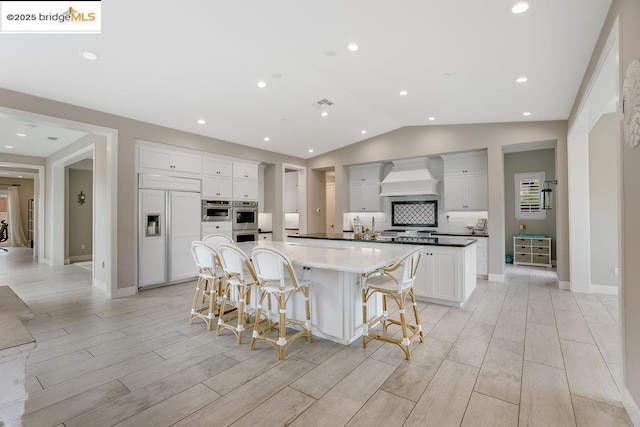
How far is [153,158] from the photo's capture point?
504 centimetres

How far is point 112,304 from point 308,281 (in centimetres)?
308

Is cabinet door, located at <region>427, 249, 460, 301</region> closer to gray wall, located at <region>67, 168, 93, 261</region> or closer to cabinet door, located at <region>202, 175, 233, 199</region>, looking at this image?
cabinet door, located at <region>202, 175, 233, 199</region>

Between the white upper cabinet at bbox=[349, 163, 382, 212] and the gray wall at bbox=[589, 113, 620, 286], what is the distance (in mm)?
3843

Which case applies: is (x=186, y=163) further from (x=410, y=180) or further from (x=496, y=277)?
(x=496, y=277)

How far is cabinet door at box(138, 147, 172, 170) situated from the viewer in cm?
490

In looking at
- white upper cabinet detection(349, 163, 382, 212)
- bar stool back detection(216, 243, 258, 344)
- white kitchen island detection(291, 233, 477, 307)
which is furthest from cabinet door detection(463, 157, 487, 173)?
bar stool back detection(216, 243, 258, 344)

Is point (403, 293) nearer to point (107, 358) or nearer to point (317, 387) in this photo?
point (317, 387)

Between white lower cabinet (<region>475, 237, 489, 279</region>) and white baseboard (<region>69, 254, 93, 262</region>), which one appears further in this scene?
white baseboard (<region>69, 254, 93, 262</region>)

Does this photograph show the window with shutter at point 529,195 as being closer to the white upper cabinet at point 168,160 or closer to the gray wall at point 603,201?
the gray wall at point 603,201

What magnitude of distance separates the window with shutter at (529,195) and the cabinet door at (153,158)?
762 cm

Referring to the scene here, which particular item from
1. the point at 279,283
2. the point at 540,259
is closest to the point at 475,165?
the point at 540,259

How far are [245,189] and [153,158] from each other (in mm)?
1953

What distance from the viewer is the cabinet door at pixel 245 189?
6.37m

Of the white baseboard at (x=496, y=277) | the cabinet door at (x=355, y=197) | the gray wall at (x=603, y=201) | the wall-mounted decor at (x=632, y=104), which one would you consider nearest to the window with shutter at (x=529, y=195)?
the gray wall at (x=603, y=201)
